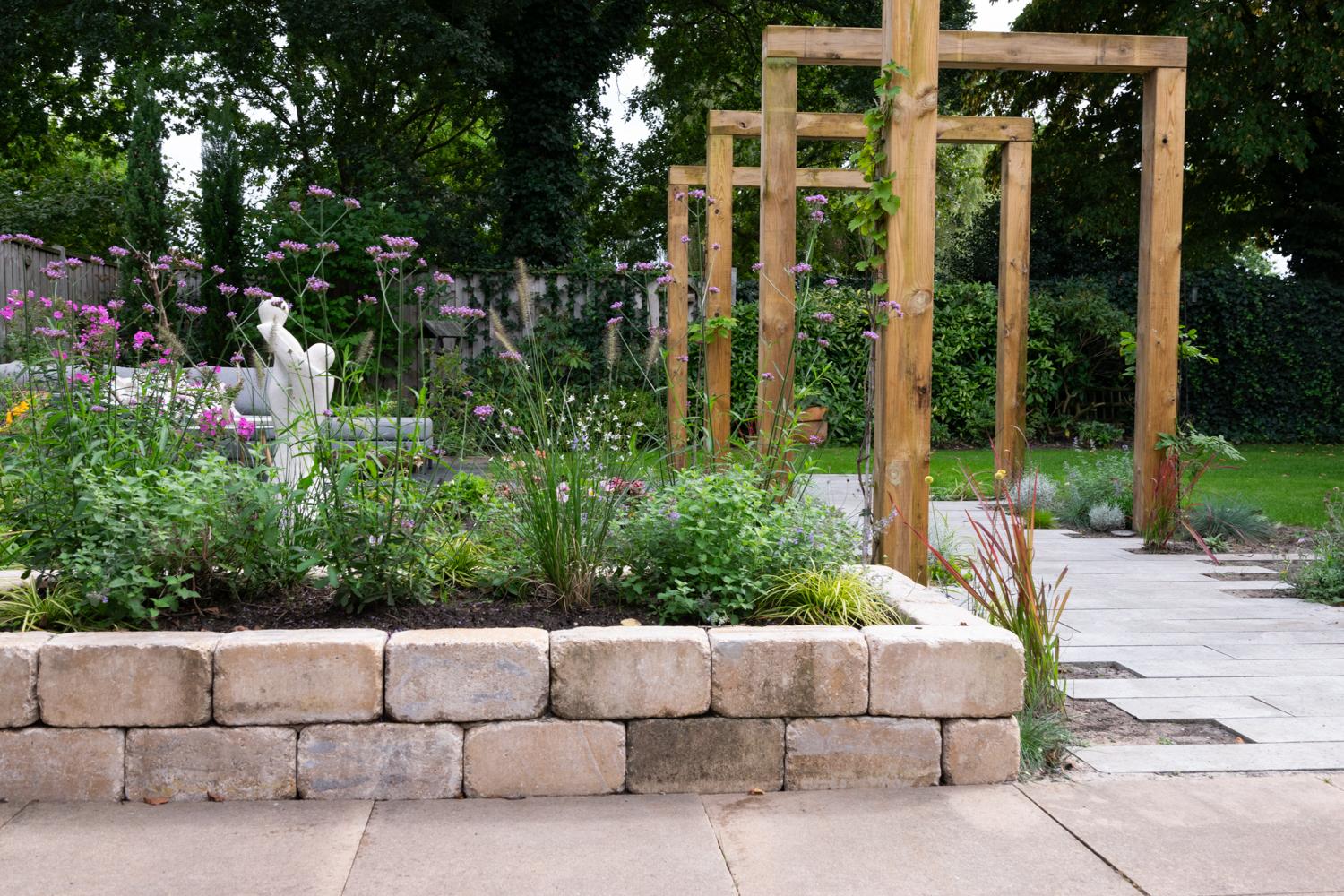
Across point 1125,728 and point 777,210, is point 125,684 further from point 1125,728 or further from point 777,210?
point 777,210

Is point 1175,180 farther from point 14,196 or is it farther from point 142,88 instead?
point 14,196

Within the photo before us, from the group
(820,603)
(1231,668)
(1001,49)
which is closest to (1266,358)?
(1001,49)

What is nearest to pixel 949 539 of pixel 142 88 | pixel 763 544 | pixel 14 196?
pixel 763 544

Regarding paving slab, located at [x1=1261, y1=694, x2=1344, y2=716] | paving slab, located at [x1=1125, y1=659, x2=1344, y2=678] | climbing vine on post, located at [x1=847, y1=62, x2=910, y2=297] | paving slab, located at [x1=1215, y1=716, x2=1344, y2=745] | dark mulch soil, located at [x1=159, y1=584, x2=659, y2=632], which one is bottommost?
paving slab, located at [x1=1215, y1=716, x2=1344, y2=745]

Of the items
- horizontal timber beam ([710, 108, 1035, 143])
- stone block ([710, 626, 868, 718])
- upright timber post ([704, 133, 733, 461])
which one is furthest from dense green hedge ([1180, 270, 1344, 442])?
stone block ([710, 626, 868, 718])

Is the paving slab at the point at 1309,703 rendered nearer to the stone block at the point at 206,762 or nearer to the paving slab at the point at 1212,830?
the paving slab at the point at 1212,830

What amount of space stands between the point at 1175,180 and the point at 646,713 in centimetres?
450

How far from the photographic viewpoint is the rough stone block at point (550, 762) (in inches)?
90.6

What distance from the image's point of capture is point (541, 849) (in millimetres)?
2020

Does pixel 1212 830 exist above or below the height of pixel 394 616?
below

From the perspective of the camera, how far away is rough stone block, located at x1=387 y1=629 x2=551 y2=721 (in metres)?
2.28

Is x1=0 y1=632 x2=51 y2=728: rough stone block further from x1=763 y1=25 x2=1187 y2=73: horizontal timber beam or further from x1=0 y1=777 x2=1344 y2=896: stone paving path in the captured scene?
x1=763 y1=25 x2=1187 y2=73: horizontal timber beam

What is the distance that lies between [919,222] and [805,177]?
402 centimetres

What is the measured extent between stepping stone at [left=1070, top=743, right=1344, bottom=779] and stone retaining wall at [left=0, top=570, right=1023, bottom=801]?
282 millimetres
